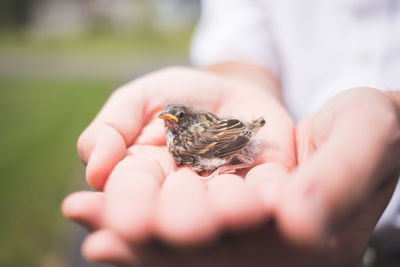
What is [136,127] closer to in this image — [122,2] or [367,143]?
[367,143]

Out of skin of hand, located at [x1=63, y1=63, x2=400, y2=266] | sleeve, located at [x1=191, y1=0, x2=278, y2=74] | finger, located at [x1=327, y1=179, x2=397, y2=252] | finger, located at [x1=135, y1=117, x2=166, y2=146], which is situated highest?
sleeve, located at [x1=191, y1=0, x2=278, y2=74]

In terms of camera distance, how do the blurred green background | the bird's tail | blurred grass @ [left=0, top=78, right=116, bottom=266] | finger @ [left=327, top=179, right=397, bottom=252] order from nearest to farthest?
1. finger @ [left=327, top=179, right=397, bottom=252]
2. the bird's tail
3. blurred grass @ [left=0, top=78, right=116, bottom=266]
4. the blurred green background

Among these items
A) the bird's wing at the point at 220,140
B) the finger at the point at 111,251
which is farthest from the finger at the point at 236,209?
the bird's wing at the point at 220,140

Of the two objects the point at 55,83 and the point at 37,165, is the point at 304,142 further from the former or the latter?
the point at 55,83

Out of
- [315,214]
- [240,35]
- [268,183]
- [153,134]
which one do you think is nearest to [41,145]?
[153,134]

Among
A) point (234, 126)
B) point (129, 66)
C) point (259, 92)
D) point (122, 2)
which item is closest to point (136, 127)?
point (234, 126)

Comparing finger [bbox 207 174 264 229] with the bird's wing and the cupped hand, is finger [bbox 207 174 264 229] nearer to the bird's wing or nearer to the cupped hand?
the cupped hand

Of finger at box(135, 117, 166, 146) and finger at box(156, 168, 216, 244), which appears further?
finger at box(135, 117, 166, 146)

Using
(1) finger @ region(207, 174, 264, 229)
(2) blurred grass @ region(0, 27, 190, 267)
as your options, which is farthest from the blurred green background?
(1) finger @ region(207, 174, 264, 229)
